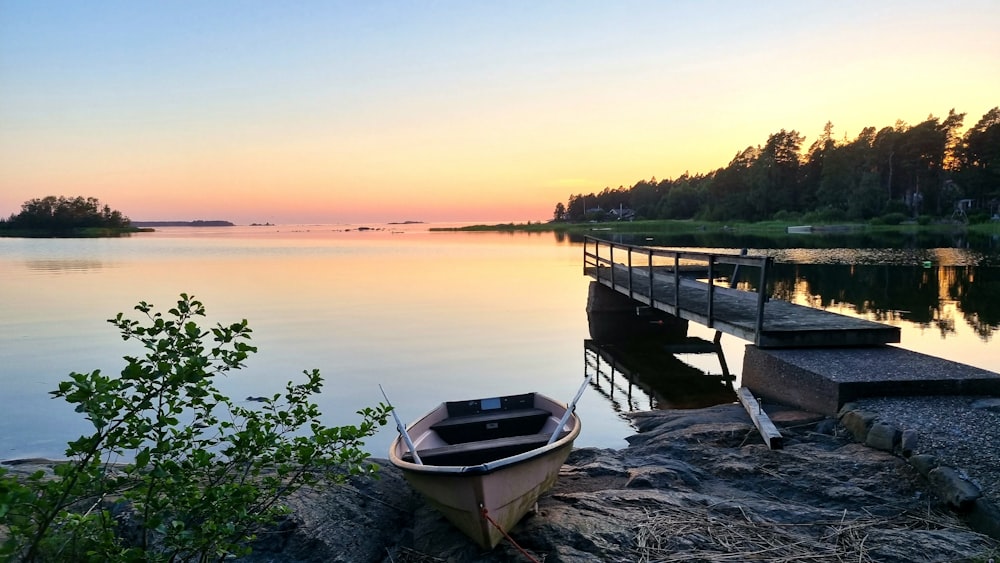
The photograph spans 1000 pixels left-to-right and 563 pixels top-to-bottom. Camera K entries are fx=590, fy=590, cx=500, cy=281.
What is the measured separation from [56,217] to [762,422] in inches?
6222

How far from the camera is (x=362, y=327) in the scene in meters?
17.9

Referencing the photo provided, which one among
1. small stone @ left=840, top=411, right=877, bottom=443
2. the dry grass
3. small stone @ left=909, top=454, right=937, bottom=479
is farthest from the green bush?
small stone @ left=840, top=411, right=877, bottom=443

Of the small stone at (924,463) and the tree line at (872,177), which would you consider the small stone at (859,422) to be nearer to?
the small stone at (924,463)

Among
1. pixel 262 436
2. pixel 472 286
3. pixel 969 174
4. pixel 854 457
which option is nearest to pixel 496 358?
pixel 854 457

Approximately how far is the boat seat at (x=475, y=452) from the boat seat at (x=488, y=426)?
2.69ft

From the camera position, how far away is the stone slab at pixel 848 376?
685 cm

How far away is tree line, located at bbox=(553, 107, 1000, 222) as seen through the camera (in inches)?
2707

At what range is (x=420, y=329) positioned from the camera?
17.6 meters

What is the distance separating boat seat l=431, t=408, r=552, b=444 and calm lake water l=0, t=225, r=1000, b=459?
6.07ft

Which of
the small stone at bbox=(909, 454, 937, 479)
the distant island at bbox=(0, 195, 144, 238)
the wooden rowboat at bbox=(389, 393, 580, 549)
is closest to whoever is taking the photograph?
the wooden rowboat at bbox=(389, 393, 580, 549)

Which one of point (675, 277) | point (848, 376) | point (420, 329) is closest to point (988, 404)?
point (848, 376)

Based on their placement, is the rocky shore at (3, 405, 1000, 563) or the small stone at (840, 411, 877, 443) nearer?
the rocky shore at (3, 405, 1000, 563)

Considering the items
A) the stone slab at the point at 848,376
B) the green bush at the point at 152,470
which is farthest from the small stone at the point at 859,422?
the green bush at the point at 152,470

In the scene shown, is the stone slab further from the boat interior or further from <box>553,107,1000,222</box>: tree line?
<box>553,107,1000,222</box>: tree line
